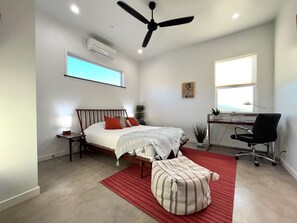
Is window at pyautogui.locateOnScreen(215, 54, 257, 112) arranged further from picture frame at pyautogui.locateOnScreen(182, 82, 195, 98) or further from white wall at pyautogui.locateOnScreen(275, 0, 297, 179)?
picture frame at pyautogui.locateOnScreen(182, 82, 195, 98)

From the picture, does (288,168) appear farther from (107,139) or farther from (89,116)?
(89,116)

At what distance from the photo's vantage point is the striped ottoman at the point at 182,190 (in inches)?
53.0

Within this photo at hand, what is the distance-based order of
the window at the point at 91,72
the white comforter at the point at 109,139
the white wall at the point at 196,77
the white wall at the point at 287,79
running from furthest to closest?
1. the window at the point at 91,72
2. the white wall at the point at 196,77
3. the white wall at the point at 287,79
4. the white comforter at the point at 109,139

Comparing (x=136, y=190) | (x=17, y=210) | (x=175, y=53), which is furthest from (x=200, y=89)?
(x=17, y=210)

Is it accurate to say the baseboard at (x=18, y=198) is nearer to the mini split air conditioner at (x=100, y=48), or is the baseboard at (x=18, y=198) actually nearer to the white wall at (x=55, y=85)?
the white wall at (x=55, y=85)

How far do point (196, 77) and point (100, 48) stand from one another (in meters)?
3.14

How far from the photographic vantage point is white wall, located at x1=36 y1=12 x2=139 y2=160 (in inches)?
112

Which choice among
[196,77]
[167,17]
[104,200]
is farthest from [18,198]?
[196,77]

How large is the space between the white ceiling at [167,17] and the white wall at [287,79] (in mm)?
501

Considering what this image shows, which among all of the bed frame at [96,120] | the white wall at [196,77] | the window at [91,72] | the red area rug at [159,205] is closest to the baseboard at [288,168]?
the red area rug at [159,205]

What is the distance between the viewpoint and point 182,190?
1343 mm

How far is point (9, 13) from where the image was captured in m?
1.49

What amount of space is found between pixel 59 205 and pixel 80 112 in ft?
8.01

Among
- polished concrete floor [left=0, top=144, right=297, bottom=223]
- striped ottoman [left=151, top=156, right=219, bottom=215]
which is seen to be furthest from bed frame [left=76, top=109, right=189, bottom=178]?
striped ottoman [left=151, top=156, right=219, bottom=215]
